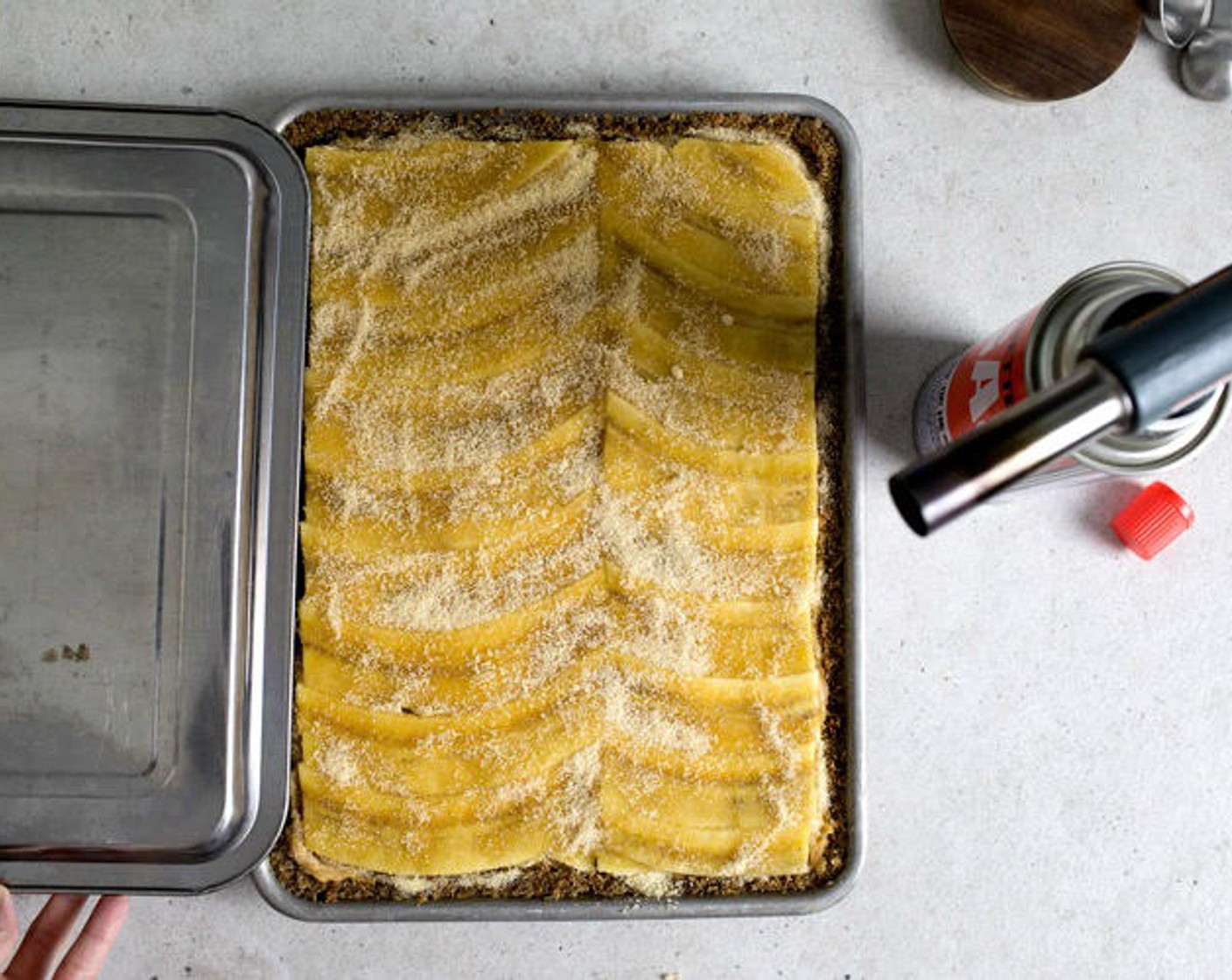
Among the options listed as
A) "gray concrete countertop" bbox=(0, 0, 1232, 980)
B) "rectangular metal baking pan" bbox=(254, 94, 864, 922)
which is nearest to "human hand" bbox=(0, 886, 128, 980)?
→ "rectangular metal baking pan" bbox=(254, 94, 864, 922)

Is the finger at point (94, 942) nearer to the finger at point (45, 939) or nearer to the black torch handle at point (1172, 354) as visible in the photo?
the finger at point (45, 939)

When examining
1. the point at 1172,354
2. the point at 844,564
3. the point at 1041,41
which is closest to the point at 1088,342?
the point at 1172,354

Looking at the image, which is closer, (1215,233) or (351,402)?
(351,402)

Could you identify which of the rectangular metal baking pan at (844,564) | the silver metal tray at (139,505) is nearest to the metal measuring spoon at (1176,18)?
the rectangular metal baking pan at (844,564)

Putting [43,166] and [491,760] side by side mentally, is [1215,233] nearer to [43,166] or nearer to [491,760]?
[491,760]

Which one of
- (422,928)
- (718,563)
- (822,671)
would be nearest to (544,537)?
(718,563)

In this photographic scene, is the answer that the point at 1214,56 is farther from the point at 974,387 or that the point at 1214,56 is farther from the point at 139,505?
the point at 139,505

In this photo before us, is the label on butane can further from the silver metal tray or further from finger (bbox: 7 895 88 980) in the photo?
finger (bbox: 7 895 88 980)
